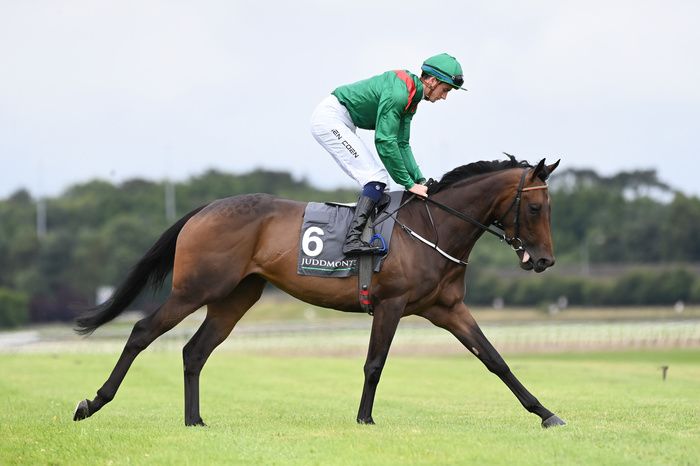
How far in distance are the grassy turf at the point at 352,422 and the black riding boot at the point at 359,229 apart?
4.99 ft

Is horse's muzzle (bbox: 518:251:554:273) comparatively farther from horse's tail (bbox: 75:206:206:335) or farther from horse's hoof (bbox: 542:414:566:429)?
horse's tail (bbox: 75:206:206:335)

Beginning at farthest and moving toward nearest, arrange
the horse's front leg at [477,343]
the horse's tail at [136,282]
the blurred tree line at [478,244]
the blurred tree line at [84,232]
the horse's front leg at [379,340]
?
the blurred tree line at [84,232] < the blurred tree line at [478,244] < the horse's tail at [136,282] < the horse's front leg at [477,343] < the horse's front leg at [379,340]

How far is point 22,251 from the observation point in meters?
86.9

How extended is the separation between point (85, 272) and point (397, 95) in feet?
248

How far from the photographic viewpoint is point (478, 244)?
94.9 metres

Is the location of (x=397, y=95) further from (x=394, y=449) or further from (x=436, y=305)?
(x=394, y=449)

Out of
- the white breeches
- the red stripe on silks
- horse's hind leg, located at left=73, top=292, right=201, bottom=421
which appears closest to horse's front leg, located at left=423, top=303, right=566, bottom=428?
the white breeches

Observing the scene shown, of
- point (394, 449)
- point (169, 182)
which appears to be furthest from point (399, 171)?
point (169, 182)

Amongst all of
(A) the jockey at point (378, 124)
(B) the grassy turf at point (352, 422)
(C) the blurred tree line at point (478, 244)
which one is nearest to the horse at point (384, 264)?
(A) the jockey at point (378, 124)

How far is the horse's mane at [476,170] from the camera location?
1086 cm

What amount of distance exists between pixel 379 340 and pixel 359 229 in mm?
1000

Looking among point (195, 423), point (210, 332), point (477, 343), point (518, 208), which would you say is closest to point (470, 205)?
point (518, 208)

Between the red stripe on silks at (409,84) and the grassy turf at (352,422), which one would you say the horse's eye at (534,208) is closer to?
the red stripe on silks at (409,84)

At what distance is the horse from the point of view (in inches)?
408
